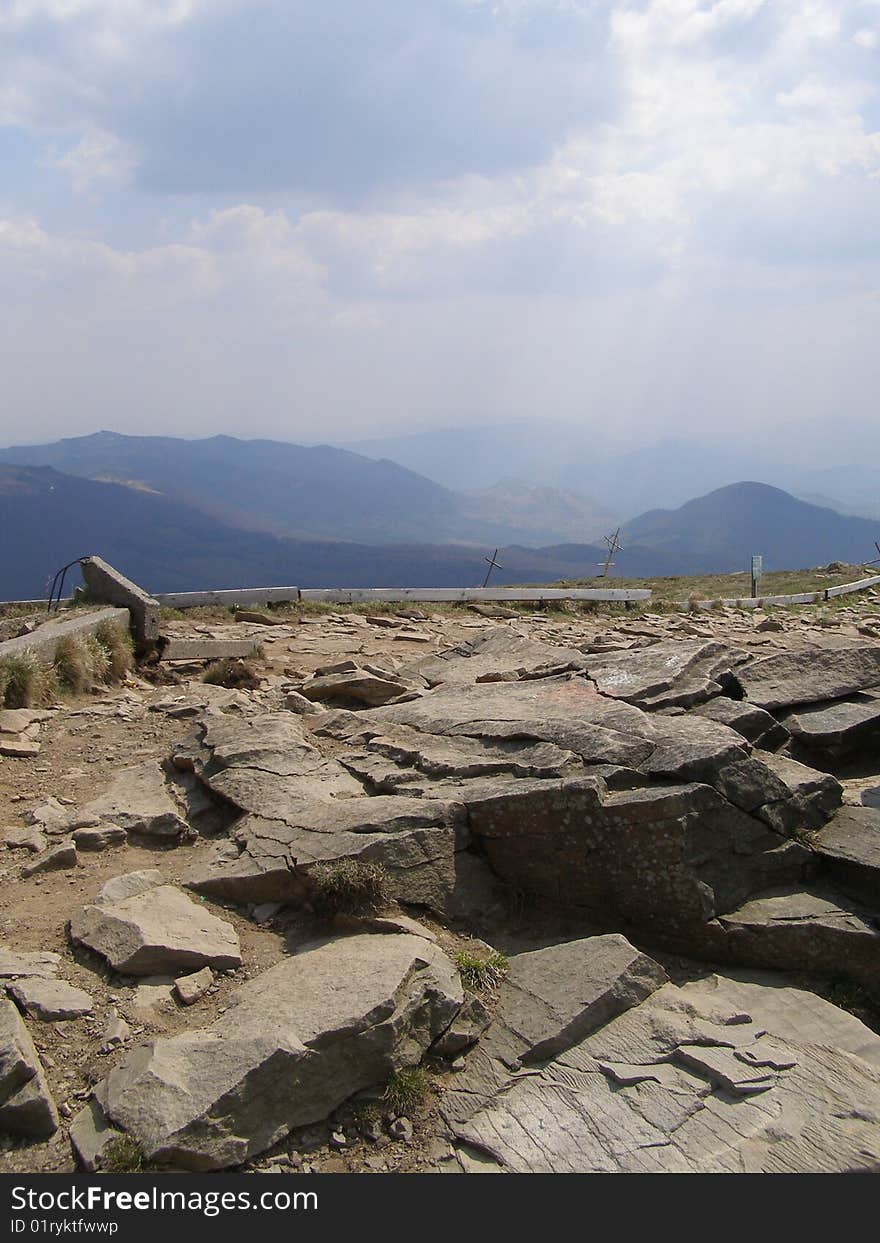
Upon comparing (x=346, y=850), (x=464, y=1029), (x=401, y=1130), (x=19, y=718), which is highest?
(x=19, y=718)

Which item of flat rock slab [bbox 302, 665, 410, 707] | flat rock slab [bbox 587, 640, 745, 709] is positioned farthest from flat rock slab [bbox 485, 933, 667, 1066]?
flat rock slab [bbox 302, 665, 410, 707]

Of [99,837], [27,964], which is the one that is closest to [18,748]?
[99,837]

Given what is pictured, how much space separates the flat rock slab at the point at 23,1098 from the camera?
3719 mm

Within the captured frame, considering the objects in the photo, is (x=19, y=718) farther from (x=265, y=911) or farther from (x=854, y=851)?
(x=854, y=851)

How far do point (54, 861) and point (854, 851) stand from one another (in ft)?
17.9

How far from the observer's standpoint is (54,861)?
232 inches

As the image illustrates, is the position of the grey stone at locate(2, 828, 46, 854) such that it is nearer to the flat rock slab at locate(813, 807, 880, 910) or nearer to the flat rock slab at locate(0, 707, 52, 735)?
the flat rock slab at locate(0, 707, 52, 735)

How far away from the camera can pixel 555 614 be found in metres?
17.5

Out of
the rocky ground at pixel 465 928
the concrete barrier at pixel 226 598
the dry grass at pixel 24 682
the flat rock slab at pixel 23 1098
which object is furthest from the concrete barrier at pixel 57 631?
the flat rock slab at pixel 23 1098

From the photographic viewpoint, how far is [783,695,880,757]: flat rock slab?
7664mm

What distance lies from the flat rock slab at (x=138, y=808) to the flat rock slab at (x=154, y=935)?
41.2 inches

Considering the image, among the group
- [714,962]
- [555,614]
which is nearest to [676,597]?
[555,614]

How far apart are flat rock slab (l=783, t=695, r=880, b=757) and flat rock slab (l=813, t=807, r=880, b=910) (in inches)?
46.3

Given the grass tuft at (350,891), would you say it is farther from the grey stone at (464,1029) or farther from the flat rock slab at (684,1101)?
the flat rock slab at (684,1101)
